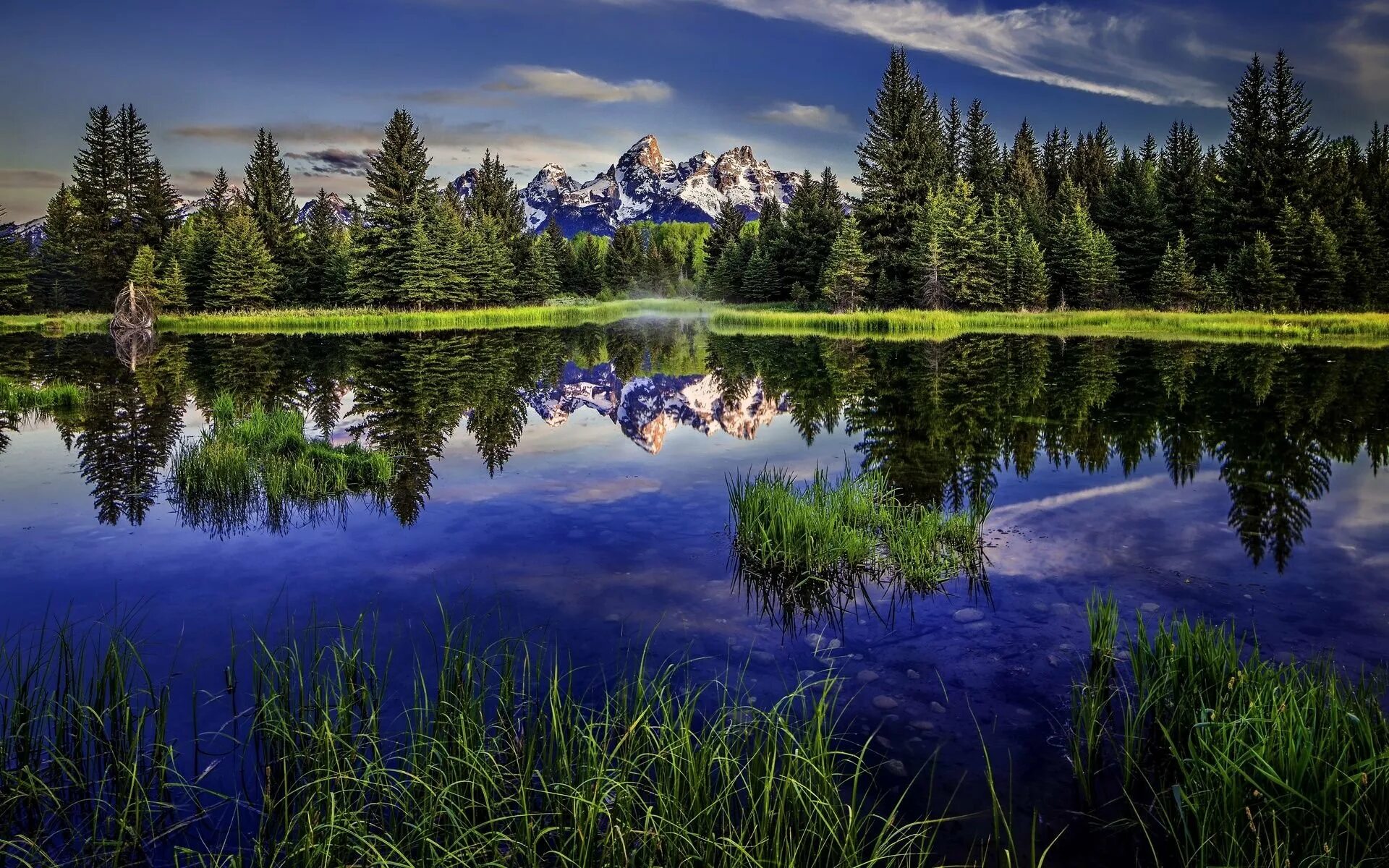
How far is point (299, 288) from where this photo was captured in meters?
58.7

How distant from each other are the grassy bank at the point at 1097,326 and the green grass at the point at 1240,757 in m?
30.6

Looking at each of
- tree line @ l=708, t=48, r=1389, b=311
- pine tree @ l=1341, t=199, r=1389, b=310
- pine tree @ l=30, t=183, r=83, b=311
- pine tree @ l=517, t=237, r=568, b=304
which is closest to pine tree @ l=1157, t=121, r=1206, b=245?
tree line @ l=708, t=48, r=1389, b=311

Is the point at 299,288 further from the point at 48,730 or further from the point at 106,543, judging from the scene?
the point at 48,730

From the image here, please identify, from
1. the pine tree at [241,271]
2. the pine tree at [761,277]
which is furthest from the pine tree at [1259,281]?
the pine tree at [241,271]

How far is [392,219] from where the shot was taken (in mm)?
54875

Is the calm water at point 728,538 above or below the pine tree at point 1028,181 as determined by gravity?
below

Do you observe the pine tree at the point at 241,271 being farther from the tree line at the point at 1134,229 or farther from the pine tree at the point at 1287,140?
the pine tree at the point at 1287,140

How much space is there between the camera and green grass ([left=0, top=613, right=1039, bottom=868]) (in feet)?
10.6

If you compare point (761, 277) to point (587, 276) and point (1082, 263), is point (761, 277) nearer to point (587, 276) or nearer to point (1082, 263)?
point (587, 276)

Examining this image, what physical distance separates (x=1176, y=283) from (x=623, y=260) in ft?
212

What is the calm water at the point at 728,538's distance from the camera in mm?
5707

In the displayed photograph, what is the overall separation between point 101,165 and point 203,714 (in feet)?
243

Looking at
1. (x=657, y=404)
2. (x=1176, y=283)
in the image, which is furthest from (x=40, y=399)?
(x=1176, y=283)

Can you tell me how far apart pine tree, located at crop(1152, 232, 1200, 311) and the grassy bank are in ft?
8.91
